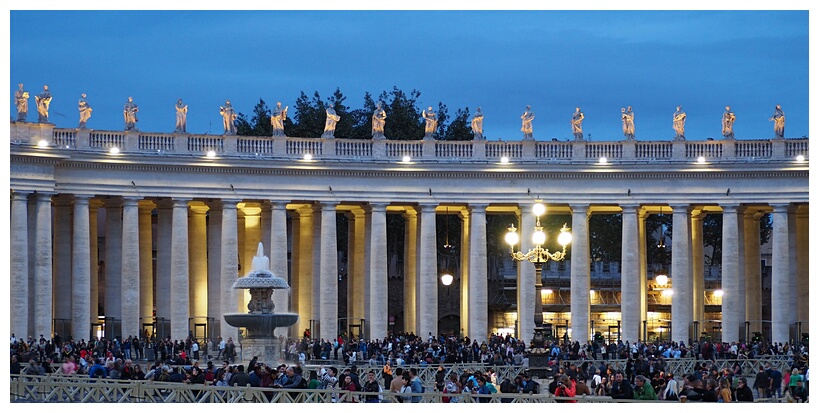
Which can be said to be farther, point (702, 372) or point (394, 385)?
point (702, 372)

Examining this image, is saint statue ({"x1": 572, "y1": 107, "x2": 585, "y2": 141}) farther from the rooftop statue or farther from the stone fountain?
the stone fountain

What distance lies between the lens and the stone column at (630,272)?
9194cm

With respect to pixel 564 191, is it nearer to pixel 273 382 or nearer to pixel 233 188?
pixel 233 188

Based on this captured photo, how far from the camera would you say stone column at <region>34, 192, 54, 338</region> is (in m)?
84.8

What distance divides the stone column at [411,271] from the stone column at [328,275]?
5546 millimetres

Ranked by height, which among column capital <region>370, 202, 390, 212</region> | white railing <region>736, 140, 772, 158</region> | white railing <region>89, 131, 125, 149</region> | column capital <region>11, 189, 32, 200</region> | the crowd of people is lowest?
the crowd of people

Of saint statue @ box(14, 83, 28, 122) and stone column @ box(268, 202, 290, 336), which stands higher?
saint statue @ box(14, 83, 28, 122)

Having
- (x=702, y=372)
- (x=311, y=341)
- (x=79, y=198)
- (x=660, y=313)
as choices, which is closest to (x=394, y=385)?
(x=702, y=372)

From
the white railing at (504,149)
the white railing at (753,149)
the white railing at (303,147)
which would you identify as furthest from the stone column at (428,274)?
the white railing at (753,149)

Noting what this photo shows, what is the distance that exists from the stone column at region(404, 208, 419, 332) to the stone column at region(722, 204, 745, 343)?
16694 millimetres

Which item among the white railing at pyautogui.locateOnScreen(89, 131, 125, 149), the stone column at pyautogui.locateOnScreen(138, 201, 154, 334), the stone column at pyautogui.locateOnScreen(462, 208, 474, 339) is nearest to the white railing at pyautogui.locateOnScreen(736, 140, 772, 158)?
the stone column at pyautogui.locateOnScreen(462, 208, 474, 339)

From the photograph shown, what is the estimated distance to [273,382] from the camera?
173ft

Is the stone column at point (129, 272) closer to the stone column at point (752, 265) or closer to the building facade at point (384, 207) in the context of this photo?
the building facade at point (384, 207)

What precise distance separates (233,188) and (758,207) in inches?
1133
